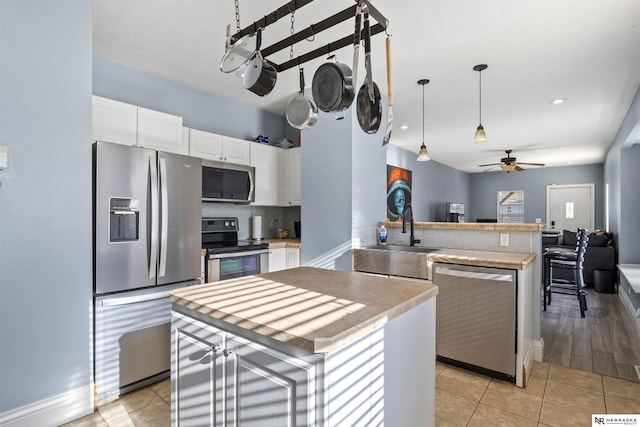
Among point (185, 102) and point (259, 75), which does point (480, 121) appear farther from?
point (259, 75)

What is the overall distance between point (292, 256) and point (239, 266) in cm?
71

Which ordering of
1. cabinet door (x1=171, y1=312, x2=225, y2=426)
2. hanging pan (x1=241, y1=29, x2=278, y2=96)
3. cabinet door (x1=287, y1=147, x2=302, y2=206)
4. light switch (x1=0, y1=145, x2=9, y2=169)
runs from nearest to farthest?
cabinet door (x1=171, y1=312, x2=225, y2=426)
hanging pan (x1=241, y1=29, x2=278, y2=96)
light switch (x1=0, y1=145, x2=9, y2=169)
cabinet door (x1=287, y1=147, x2=302, y2=206)

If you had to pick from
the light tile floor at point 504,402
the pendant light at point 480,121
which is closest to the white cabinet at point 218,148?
the light tile floor at point 504,402

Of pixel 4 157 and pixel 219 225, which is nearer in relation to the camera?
pixel 4 157

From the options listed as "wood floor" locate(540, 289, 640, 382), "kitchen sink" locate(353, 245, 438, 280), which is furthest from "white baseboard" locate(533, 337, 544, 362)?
"kitchen sink" locate(353, 245, 438, 280)

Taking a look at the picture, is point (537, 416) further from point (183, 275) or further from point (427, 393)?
point (183, 275)

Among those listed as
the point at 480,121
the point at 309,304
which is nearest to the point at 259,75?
the point at 309,304

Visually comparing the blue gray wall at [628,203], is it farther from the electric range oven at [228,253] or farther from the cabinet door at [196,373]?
the cabinet door at [196,373]

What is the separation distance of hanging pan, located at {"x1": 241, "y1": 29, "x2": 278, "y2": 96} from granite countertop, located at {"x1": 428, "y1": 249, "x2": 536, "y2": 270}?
6.00 feet

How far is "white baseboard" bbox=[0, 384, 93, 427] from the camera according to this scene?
6.11ft

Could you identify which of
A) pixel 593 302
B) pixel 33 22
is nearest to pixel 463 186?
pixel 593 302

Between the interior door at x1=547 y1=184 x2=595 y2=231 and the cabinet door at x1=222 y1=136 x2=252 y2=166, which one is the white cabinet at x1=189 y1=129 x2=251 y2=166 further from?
the interior door at x1=547 y1=184 x2=595 y2=231

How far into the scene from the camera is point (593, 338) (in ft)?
10.9

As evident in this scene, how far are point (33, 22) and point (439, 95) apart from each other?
12.1 feet
